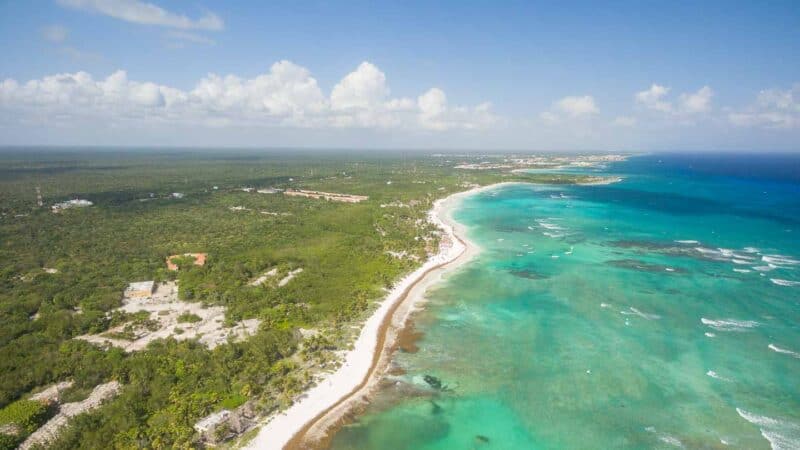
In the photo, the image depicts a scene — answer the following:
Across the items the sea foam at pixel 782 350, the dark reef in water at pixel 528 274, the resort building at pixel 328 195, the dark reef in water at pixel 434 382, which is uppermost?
the resort building at pixel 328 195

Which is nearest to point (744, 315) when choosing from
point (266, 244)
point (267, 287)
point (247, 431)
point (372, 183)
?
point (247, 431)

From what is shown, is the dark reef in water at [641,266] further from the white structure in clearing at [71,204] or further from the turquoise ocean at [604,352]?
the white structure in clearing at [71,204]

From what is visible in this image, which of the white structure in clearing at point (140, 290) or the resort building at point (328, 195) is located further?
the resort building at point (328, 195)

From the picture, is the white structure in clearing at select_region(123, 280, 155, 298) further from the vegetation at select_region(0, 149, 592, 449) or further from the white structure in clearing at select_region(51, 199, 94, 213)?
the white structure in clearing at select_region(51, 199, 94, 213)

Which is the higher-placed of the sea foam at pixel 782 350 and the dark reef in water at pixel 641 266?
the dark reef in water at pixel 641 266

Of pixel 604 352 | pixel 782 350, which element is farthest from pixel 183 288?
pixel 782 350

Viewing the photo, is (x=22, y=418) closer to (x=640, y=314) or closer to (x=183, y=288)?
(x=183, y=288)

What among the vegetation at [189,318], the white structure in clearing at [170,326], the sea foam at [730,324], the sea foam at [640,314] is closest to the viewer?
the white structure in clearing at [170,326]

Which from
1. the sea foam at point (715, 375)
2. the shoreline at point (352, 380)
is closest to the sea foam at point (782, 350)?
the sea foam at point (715, 375)
